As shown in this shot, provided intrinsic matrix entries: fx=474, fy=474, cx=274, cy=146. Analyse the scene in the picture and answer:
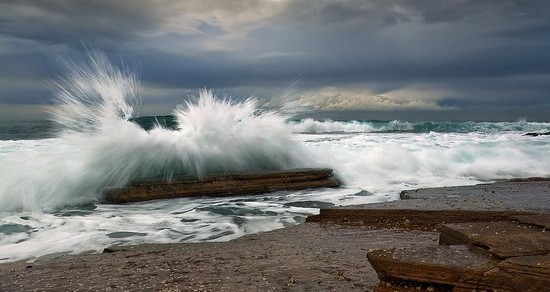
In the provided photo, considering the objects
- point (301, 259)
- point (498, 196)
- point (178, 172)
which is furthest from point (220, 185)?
point (301, 259)

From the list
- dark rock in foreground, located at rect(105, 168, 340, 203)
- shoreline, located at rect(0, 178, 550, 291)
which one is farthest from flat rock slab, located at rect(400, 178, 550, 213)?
dark rock in foreground, located at rect(105, 168, 340, 203)

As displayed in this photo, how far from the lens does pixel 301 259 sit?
3.49m

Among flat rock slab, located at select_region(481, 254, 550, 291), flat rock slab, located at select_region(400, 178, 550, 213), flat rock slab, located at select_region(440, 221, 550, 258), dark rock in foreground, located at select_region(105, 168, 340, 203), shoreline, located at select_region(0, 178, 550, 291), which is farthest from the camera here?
dark rock in foreground, located at select_region(105, 168, 340, 203)

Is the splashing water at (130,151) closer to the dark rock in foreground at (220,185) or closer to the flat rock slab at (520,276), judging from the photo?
the dark rock in foreground at (220,185)

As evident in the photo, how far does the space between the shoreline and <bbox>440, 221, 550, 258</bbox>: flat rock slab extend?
20mm

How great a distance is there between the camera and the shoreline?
2785 mm

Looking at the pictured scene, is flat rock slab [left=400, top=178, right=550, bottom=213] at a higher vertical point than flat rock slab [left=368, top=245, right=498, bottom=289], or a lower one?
lower

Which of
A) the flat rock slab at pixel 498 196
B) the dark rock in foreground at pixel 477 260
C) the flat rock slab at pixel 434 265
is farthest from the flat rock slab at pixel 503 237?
the flat rock slab at pixel 498 196

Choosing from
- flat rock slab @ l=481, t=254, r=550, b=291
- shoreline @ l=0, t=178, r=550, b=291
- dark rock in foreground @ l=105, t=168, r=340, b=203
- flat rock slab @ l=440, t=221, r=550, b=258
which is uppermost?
dark rock in foreground @ l=105, t=168, r=340, b=203

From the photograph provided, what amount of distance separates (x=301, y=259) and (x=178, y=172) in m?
5.48

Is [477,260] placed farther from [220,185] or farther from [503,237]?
[220,185]

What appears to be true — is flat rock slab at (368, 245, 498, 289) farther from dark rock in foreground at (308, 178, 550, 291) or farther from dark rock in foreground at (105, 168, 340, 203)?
dark rock in foreground at (105, 168, 340, 203)

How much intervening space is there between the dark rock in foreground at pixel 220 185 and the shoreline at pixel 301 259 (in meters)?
2.81

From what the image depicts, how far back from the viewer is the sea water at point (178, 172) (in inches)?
215
